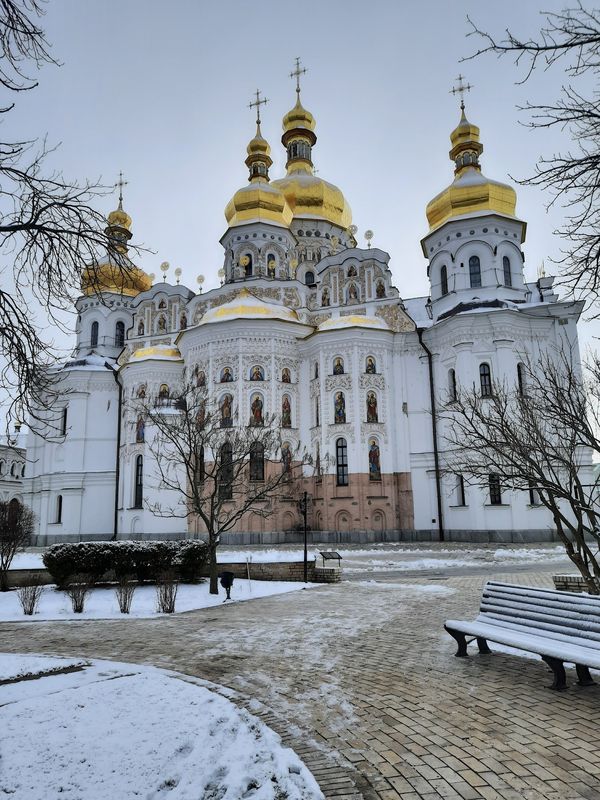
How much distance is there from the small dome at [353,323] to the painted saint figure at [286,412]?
441 centimetres

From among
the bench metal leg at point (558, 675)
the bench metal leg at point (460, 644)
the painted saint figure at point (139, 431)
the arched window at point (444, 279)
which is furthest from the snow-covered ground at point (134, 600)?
the arched window at point (444, 279)

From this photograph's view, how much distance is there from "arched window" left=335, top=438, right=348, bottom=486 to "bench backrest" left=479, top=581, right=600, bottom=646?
83.5 ft

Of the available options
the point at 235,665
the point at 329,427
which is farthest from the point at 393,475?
the point at 235,665

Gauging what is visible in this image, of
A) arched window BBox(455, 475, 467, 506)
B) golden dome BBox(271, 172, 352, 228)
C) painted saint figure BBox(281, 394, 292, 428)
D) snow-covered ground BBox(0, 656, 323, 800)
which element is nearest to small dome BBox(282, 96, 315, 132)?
golden dome BBox(271, 172, 352, 228)

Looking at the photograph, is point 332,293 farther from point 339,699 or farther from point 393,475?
point 339,699

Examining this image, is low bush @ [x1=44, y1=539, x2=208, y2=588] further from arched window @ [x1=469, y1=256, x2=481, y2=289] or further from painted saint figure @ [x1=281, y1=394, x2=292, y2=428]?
arched window @ [x1=469, y1=256, x2=481, y2=289]

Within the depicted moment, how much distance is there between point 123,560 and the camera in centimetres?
1523

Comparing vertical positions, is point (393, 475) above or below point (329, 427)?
below

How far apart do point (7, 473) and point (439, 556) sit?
65225 mm

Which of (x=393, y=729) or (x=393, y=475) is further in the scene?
(x=393, y=475)

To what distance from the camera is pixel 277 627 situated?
982 cm

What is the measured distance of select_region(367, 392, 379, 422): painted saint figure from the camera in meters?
34.1

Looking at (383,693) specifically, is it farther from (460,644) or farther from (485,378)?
(485,378)

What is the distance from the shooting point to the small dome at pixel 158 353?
3934 cm
